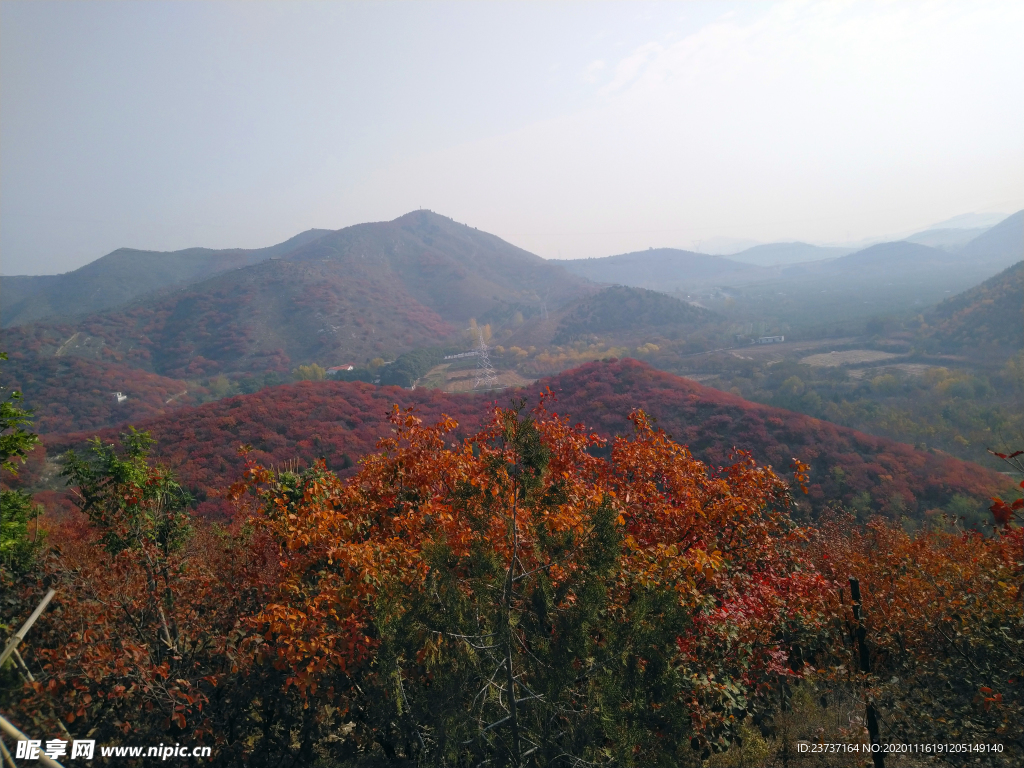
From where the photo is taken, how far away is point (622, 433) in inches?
1102

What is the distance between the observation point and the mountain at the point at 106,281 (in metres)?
112

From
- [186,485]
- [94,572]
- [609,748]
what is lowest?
[186,485]

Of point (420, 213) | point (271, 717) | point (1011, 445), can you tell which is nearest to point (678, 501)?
point (271, 717)

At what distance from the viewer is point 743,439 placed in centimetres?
2659

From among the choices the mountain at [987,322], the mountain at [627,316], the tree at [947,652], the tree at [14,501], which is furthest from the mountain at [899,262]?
the tree at [14,501]

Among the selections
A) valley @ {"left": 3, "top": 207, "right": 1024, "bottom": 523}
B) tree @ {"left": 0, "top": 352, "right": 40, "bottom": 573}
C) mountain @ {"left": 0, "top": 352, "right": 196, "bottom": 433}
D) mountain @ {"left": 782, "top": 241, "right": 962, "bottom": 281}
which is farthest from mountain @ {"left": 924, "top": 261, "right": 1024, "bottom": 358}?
mountain @ {"left": 782, "top": 241, "right": 962, "bottom": 281}

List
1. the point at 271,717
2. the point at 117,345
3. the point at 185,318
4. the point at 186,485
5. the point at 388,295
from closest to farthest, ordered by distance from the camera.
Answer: the point at 271,717, the point at 186,485, the point at 117,345, the point at 185,318, the point at 388,295

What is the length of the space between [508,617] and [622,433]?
81.9ft

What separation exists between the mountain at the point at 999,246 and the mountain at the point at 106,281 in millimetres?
191413

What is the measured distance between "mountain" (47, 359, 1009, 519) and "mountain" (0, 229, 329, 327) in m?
95.1

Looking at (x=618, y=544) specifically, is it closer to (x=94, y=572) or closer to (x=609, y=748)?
(x=609, y=748)

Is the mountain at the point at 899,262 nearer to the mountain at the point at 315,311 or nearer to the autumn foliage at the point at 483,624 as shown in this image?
the mountain at the point at 315,311

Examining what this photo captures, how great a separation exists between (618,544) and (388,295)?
115950 millimetres

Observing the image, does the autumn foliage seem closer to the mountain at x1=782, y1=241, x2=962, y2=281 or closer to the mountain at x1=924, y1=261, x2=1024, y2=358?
the mountain at x1=924, y1=261, x2=1024, y2=358
